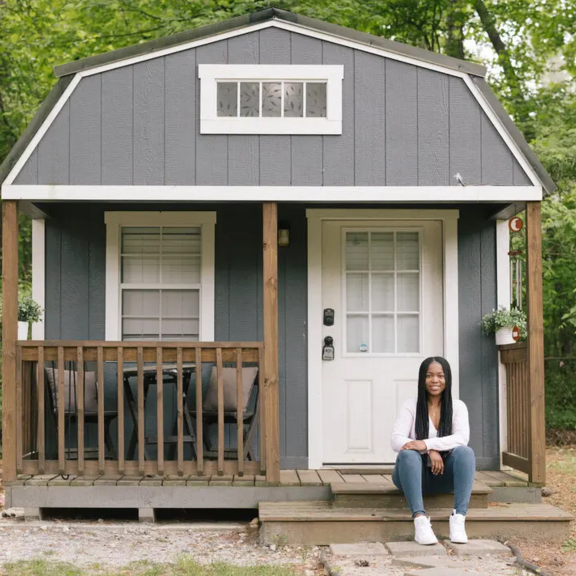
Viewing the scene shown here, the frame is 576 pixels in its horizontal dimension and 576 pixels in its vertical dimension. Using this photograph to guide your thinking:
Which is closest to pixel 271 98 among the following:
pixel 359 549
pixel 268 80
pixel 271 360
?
pixel 268 80

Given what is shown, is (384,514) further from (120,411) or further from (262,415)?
(120,411)

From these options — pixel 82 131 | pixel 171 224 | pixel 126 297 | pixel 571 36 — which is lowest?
pixel 126 297

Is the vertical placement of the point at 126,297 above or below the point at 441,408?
above

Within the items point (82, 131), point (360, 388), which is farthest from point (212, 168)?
point (360, 388)

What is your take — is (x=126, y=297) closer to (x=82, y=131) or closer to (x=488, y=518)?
(x=82, y=131)

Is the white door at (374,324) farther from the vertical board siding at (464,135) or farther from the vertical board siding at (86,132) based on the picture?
the vertical board siding at (86,132)

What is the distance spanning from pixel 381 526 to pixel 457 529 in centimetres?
50

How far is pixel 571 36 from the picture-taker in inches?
579

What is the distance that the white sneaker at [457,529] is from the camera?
501 centimetres

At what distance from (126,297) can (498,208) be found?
289cm

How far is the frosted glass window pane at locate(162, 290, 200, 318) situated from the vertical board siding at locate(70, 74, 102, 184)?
1.25 metres

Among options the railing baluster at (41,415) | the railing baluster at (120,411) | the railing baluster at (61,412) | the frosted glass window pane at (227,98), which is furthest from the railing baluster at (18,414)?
the frosted glass window pane at (227,98)

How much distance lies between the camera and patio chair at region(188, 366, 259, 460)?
6.11 meters

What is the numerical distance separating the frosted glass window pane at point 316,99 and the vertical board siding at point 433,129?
65 cm
